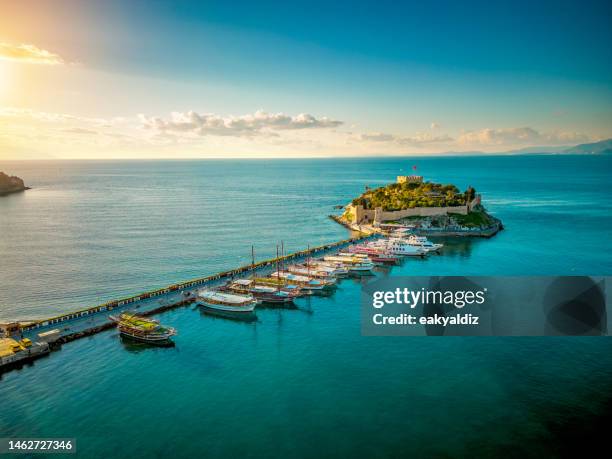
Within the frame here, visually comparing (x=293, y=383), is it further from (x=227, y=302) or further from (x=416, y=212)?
(x=416, y=212)

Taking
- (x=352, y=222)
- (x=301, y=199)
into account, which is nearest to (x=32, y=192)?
(x=301, y=199)

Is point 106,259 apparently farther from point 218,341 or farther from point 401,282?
point 401,282

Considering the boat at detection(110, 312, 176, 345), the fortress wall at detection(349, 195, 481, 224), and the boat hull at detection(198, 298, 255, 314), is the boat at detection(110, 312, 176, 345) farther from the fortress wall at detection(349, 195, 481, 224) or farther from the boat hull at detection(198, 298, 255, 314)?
the fortress wall at detection(349, 195, 481, 224)

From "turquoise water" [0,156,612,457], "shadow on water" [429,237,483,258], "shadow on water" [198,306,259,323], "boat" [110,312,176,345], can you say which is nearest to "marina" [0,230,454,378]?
"boat" [110,312,176,345]

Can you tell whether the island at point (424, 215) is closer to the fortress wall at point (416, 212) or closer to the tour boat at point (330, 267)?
the fortress wall at point (416, 212)

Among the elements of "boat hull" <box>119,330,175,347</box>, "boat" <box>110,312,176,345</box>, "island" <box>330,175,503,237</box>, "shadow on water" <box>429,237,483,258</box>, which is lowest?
"boat hull" <box>119,330,175,347</box>

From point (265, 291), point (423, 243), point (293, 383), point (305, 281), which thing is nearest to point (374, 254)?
point (423, 243)
